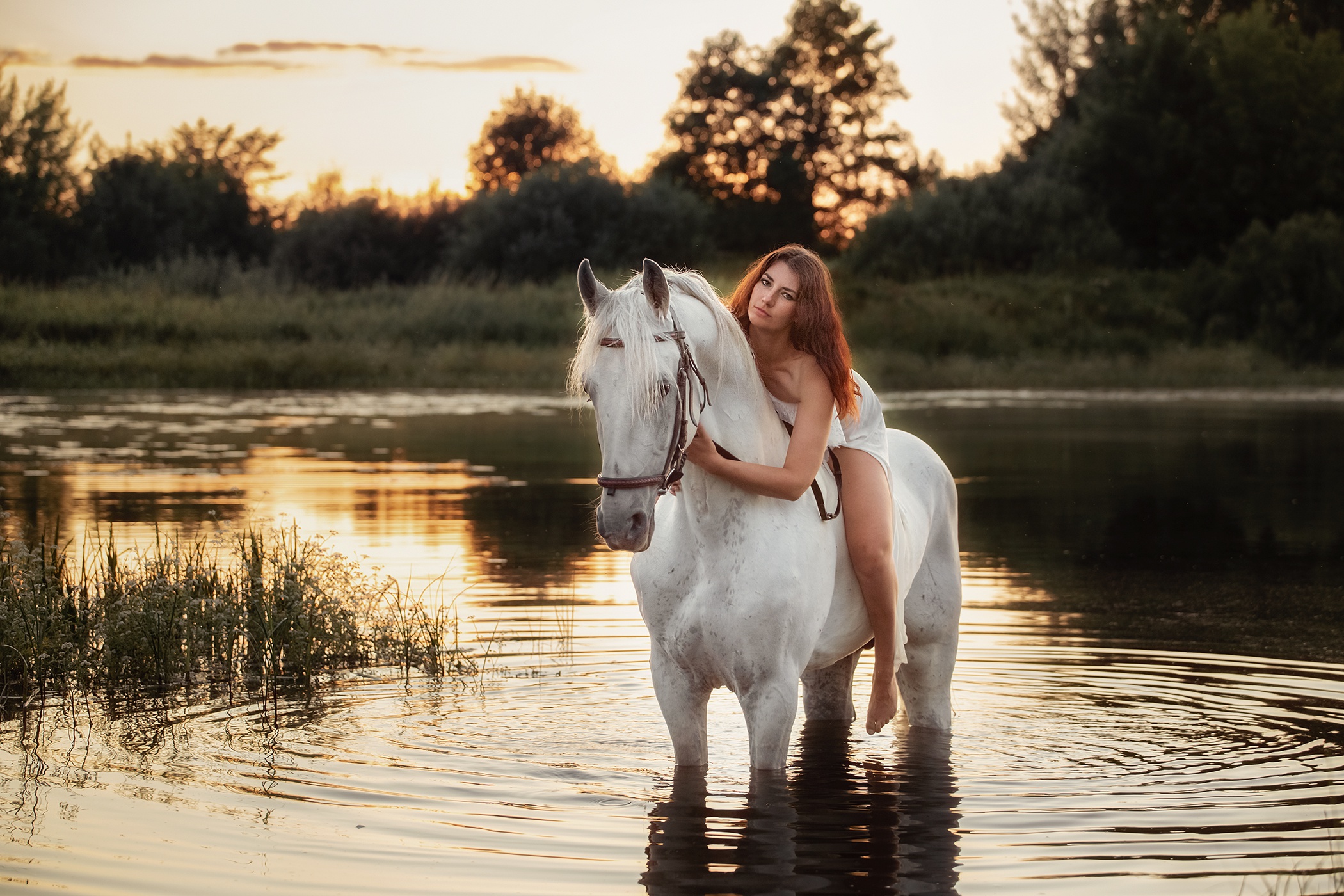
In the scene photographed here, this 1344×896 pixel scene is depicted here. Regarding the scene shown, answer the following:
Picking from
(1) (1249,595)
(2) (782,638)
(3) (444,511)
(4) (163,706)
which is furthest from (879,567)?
(3) (444,511)

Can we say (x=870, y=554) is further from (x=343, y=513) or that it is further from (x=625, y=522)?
(x=343, y=513)

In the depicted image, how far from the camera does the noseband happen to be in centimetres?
425

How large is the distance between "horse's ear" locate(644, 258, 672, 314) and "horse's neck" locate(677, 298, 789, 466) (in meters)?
0.20

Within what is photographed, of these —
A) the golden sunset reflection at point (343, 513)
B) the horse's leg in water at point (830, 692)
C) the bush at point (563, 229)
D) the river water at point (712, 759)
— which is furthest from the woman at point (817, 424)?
the bush at point (563, 229)

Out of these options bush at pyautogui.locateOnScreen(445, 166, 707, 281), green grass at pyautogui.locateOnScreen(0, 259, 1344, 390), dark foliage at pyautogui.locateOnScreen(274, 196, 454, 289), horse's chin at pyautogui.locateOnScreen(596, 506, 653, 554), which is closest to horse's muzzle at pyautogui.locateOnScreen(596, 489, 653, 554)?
horse's chin at pyautogui.locateOnScreen(596, 506, 653, 554)

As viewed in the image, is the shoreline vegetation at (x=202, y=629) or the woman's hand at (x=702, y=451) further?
the shoreline vegetation at (x=202, y=629)

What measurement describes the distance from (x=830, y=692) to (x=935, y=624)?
0.54 m

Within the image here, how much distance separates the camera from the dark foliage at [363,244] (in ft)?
157

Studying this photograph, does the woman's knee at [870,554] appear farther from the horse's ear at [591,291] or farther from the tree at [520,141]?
the tree at [520,141]

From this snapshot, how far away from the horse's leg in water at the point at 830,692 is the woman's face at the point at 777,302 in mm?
1882

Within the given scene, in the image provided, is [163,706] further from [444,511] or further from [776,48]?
[776,48]

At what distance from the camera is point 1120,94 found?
43.2 metres

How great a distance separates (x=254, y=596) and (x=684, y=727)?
344cm

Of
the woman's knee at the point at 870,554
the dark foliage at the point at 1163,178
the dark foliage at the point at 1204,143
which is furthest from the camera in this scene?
the dark foliage at the point at 1204,143
